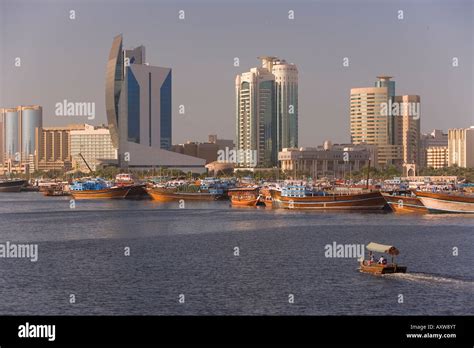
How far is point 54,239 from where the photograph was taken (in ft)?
70.7

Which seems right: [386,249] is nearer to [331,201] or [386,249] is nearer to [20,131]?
[331,201]

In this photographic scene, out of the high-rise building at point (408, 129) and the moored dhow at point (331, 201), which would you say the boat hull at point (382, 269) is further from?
the high-rise building at point (408, 129)

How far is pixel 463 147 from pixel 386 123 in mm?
8874

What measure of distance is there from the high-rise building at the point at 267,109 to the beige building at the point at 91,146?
46.1 feet

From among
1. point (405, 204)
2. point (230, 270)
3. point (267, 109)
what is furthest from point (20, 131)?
point (230, 270)

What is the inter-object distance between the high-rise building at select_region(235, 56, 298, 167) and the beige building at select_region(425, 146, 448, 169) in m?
14.3

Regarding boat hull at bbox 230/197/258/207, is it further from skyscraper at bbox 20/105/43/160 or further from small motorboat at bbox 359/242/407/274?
skyscraper at bbox 20/105/43/160

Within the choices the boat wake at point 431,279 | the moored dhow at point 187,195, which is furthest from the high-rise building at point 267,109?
the boat wake at point 431,279

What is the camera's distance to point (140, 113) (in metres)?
81.1

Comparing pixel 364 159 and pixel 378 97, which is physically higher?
pixel 378 97

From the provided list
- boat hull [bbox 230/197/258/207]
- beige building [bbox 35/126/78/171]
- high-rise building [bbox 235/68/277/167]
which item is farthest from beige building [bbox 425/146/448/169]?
boat hull [bbox 230/197/258/207]
